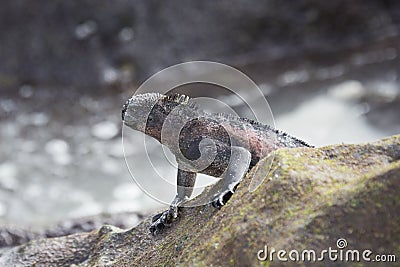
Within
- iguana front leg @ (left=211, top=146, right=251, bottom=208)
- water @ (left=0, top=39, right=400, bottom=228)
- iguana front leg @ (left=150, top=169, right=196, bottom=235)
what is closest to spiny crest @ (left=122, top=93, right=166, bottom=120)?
iguana front leg @ (left=150, top=169, right=196, bottom=235)

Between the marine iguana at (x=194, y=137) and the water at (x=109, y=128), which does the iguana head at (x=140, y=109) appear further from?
the water at (x=109, y=128)

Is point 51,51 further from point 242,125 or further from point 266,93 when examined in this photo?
point 242,125

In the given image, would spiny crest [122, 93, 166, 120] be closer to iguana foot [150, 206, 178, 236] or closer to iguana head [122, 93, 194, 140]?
iguana head [122, 93, 194, 140]

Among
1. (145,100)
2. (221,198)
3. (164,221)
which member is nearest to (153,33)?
(145,100)

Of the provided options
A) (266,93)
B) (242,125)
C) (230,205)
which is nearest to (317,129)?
(266,93)

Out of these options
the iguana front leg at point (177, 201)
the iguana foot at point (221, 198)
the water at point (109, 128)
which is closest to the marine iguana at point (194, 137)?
the iguana front leg at point (177, 201)
